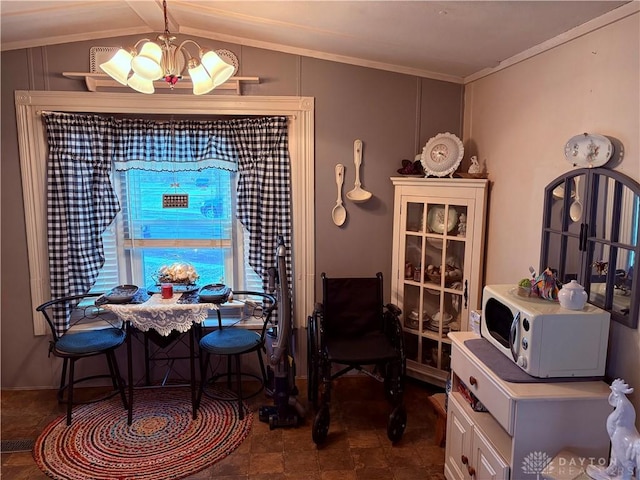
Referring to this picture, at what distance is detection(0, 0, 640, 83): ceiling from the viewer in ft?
6.89

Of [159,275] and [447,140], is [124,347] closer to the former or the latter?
[159,275]

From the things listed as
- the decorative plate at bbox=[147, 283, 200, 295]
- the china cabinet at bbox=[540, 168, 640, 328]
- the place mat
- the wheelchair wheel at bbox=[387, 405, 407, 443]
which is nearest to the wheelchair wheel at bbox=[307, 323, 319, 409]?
the wheelchair wheel at bbox=[387, 405, 407, 443]

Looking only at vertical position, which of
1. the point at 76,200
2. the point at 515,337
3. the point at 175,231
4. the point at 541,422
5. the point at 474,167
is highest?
the point at 474,167

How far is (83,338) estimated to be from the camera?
311 centimetres

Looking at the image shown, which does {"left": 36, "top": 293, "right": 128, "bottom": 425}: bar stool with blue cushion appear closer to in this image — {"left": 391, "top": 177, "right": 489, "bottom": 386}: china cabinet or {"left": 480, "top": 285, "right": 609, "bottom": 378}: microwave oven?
{"left": 391, "top": 177, "right": 489, "bottom": 386}: china cabinet

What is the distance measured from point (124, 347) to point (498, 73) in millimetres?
3242

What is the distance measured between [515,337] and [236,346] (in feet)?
5.81

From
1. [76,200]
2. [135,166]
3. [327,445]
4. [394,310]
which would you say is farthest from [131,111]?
[327,445]

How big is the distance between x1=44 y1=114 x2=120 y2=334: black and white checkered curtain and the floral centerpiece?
540 mm

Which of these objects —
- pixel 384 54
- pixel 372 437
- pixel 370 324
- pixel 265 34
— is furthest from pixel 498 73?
pixel 372 437

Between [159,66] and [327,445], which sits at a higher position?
[159,66]

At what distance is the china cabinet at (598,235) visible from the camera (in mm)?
1863

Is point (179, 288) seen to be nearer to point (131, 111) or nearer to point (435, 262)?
point (131, 111)

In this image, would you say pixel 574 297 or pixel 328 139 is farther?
pixel 328 139
